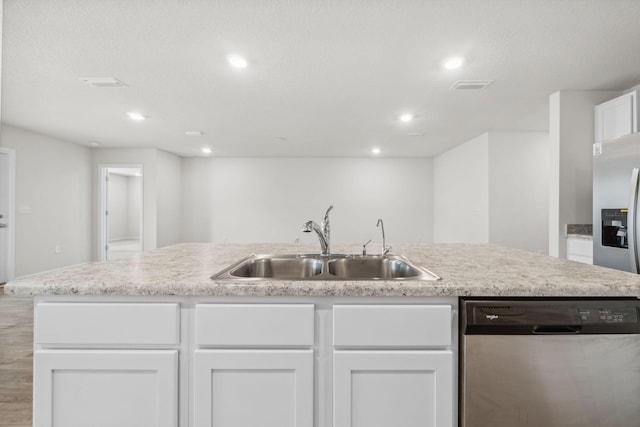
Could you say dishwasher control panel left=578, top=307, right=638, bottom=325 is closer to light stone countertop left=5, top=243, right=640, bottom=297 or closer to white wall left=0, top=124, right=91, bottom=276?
light stone countertop left=5, top=243, right=640, bottom=297

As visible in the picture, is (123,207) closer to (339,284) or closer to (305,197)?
(305,197)

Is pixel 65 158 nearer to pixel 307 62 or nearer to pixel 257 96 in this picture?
pixel 257 96

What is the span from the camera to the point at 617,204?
2732 mm

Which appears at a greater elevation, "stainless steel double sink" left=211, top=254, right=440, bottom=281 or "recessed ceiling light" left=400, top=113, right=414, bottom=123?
"recessed ceiling light" left=400, top=113, right=414, bottom=123

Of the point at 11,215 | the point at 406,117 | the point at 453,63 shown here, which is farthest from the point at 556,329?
the point at 11,215

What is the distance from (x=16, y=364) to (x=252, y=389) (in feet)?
8.53

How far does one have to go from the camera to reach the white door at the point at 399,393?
3.81 ft

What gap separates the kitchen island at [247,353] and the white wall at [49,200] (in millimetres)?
5697

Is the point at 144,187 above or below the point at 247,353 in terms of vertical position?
above

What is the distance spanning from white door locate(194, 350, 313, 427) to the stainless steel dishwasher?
0.59m

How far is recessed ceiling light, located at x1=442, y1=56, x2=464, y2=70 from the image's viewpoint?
2.83 metres

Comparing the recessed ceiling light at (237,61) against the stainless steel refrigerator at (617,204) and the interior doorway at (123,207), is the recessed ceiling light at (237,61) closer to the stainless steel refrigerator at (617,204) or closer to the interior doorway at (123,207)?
the stainless steel refrigerator at (617,204)

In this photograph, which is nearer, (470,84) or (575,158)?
(470,84)

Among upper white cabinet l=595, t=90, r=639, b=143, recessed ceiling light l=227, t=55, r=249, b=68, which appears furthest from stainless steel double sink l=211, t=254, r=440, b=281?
upper white cabinet l=595, t=90, r=639, b=143
